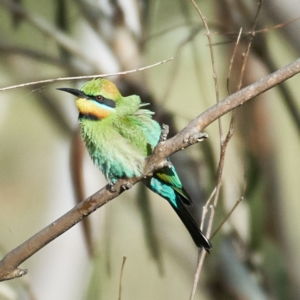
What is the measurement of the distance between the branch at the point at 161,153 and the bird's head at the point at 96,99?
19 cm

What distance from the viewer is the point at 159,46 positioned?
193cm

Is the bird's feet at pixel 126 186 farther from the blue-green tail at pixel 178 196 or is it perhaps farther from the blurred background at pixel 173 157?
the blurred background at pixel 173 157

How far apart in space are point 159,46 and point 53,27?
0.41m

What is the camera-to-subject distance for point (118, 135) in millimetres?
1146

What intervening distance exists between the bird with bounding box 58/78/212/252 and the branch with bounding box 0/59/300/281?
0.34ft

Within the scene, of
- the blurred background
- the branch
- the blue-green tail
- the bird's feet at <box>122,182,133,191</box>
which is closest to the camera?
the branch

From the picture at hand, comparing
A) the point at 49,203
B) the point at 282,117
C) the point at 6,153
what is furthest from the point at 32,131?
the point at 282,117

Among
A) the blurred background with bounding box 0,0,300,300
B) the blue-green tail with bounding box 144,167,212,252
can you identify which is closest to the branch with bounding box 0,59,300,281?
the blue-green tail with bounding box 144,167,212,252

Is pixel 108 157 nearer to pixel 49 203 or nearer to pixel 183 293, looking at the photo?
pixel 49 203

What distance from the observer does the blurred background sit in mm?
1793

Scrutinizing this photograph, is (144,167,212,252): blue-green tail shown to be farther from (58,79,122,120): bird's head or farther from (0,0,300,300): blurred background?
(0,0,300,300): blurred background

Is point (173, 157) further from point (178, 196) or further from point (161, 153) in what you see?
point (161, 153)

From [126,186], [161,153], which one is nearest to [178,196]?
[126,186]

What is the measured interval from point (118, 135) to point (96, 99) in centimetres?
9
